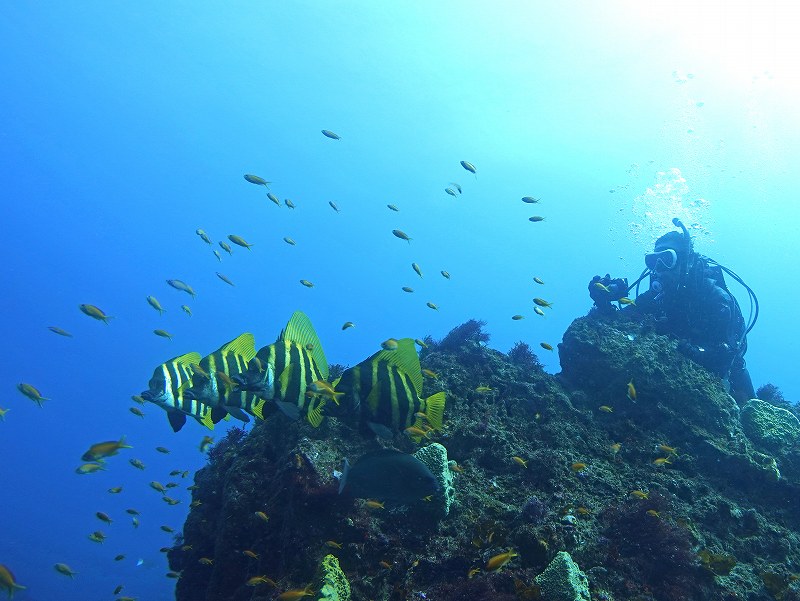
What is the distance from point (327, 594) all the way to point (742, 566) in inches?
191

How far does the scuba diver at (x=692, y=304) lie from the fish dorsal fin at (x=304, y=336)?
26.1 ft

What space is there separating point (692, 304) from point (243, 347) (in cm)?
1023

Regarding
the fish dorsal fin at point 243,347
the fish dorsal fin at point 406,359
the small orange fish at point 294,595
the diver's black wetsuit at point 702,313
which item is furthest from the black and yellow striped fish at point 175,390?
the diver's black wetsuit at point 702,313

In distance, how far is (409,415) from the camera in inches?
174

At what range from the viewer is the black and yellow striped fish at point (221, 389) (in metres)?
4.56

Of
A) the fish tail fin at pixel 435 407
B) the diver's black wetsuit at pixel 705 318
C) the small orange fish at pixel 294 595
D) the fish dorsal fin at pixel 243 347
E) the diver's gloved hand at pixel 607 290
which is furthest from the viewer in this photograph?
the diver's gloved hand at pixel 607 290

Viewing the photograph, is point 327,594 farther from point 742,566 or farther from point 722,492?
point 722,492

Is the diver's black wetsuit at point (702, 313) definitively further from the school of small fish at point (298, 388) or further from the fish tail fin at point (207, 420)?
the fish tail fin at point (207, 420)

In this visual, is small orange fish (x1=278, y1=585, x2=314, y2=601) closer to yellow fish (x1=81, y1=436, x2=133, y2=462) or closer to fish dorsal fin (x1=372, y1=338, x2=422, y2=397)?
fish dorsal fin (x1=372, y1=338, x2=422, y2=397)

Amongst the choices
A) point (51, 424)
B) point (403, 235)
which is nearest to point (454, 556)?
point (403, 235)

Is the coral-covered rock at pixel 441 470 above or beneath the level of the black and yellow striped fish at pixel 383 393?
beneath

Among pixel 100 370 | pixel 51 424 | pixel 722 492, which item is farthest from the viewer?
pixel 100 370

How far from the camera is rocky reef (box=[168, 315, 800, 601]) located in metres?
4.64

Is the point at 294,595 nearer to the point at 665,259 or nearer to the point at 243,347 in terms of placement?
the point at 243,347
